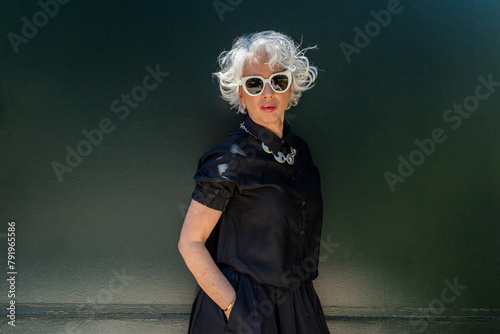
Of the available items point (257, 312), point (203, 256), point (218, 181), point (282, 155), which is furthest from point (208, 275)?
point (282, 155)

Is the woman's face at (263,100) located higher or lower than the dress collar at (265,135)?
higher

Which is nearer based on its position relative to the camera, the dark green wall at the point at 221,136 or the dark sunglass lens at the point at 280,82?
the dark sunglass lens at the point at 280,82

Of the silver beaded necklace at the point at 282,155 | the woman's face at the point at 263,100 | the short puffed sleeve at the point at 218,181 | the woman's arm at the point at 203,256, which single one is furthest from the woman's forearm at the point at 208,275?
the woman's face at the point at 263,100

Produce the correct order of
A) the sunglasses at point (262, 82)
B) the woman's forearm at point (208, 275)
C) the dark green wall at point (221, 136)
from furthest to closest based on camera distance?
the dark green wall at point (221, 136), the sunglasses at point (262, 82), the woman's forearm at point (208, 275)

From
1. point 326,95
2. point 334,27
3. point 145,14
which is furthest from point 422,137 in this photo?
point 145,14

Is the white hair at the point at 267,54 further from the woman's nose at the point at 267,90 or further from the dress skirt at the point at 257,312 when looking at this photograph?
the dress skirt at the point at 257,312

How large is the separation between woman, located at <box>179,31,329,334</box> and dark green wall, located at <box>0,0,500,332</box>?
52 cm

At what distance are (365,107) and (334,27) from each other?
18.2 inches

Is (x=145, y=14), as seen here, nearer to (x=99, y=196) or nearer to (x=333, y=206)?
(x=99, y=196)

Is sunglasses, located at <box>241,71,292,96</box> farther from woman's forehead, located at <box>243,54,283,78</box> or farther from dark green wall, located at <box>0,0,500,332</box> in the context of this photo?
dark green wall, located at <box>0,0,500,332</box>

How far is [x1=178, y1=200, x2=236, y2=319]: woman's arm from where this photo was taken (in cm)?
187

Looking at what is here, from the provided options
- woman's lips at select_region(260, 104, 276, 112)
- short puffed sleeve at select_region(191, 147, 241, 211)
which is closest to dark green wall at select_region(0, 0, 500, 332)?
woman's lips at select_region(260, 104, 276, 112)

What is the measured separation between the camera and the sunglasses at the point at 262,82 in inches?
79.5

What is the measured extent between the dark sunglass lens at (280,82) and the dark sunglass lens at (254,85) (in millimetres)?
59
